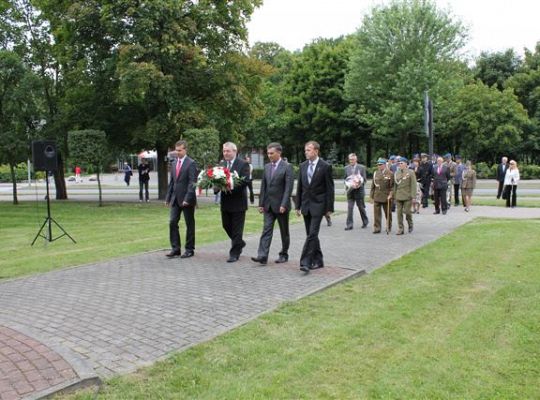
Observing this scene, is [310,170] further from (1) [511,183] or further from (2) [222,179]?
(1) [511,183]

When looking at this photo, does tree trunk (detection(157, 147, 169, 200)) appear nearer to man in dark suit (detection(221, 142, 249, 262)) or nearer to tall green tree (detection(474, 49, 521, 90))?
man in dark suit (detection(221, 142, 249, 262))

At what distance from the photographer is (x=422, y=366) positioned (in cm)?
474

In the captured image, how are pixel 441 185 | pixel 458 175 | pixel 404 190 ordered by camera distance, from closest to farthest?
pixel 404 190 → pixel 441 185 → pixel 458 175

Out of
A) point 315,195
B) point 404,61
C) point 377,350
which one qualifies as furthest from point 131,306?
point 404,61

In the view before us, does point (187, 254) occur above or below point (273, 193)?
below

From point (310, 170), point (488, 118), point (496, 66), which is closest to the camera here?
point (310, 170)

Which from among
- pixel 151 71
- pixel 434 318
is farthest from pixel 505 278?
pixel 151 71

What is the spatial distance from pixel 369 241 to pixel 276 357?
7.90m

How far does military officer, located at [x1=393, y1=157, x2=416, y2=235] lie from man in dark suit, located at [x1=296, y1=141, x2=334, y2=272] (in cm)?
520

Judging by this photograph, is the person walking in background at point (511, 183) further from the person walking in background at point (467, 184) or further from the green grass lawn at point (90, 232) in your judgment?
the green grass lawn at point (90, 232)

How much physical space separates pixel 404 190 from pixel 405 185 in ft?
0.45

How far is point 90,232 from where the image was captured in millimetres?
15477

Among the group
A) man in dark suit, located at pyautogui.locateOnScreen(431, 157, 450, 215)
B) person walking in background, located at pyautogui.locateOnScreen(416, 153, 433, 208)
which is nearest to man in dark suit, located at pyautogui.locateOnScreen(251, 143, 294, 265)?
man in dark suit, located at pyautogui.locateOnScreen(431, 157, 450, 215)

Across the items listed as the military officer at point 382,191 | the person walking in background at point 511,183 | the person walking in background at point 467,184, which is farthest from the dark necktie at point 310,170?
the person walking in background at point 511,183
